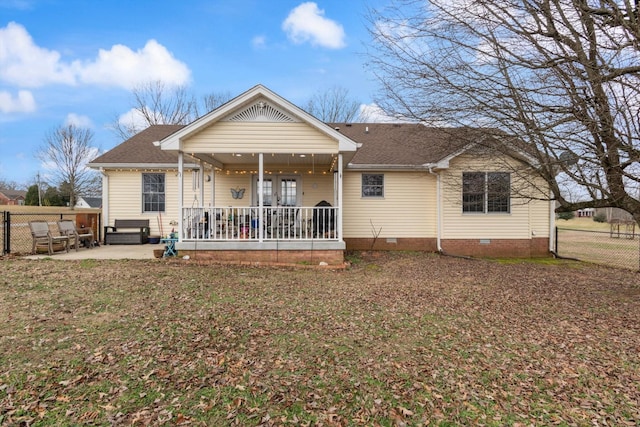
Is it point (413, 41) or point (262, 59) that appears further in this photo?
point (262, 59)

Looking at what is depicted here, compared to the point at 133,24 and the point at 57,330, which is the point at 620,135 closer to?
the point at 57,330

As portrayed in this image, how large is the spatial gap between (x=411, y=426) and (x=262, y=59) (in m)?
21.0

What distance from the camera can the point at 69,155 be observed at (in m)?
30.5

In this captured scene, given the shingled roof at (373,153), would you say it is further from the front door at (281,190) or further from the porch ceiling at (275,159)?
the front door at (281,190)

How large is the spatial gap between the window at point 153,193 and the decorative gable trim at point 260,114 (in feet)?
15.8

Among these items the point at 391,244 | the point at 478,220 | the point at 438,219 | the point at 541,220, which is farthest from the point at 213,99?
the point at 541,220

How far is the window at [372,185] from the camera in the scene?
11922 mm

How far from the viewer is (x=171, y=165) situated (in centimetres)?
1184

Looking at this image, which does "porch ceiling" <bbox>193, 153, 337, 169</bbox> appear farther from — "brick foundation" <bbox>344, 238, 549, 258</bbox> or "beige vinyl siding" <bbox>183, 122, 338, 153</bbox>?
"brick foundation" <bbox>344, 238, 549, 258</bbox>

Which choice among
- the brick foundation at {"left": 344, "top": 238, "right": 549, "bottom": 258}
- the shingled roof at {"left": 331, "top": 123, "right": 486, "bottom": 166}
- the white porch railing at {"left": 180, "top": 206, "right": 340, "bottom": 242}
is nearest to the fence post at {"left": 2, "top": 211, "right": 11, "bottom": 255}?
the white porch railing at {"left": 180, "top": 206, "right": 340, "bottom": 242}

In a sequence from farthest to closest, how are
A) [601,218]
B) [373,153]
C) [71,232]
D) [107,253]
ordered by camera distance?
[601,218] < [373,153] < [71,232] < [107,253]

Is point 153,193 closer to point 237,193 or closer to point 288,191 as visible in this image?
point 237,193

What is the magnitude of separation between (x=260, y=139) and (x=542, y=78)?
250 inches

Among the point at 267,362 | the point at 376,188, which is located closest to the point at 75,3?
the point at 376,188
